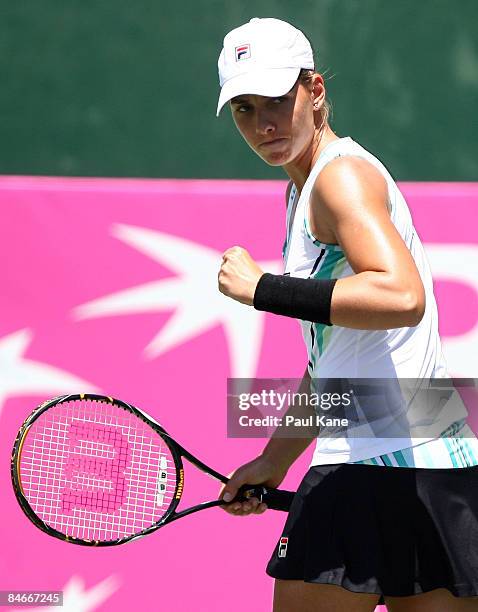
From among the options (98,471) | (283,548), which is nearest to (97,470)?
(98,471)

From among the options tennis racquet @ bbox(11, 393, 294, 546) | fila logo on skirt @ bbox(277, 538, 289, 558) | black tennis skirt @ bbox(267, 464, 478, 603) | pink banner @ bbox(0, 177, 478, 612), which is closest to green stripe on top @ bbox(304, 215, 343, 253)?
black tennis skirt @ bbox(267, 464, 478, 603)

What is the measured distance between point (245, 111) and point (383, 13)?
221cm

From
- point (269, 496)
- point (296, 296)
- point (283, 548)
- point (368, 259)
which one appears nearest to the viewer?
point (368, 259)

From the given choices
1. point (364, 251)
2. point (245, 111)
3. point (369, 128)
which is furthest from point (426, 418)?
point (369, 128)

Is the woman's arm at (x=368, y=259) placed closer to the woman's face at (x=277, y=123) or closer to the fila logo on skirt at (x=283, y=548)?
the woman's face at (x=277, y=123)

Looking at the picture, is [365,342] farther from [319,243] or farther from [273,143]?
[273,143]

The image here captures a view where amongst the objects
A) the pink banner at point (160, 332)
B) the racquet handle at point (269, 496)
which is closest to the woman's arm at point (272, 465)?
the racquet handle at point (269, 496)

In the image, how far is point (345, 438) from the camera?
2383 millimetres

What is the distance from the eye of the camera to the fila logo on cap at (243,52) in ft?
7.86

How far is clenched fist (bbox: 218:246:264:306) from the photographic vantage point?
2.24 meters

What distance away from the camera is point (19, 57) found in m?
4.49

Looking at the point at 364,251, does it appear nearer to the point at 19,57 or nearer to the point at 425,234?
the point at 425,234

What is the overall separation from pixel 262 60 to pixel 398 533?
→ 2.96 feet

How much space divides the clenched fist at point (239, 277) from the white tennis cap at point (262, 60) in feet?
1.01
